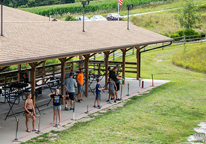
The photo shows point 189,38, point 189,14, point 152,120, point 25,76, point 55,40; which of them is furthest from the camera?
point 189,14

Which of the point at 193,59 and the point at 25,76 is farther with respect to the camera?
the point at 193,59

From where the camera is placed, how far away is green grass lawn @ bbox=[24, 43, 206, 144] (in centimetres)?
1105

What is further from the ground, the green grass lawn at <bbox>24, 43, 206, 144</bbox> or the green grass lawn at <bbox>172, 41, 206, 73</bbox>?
the green grass lawn at <bbox>172, 41, 206, 73</bbox>

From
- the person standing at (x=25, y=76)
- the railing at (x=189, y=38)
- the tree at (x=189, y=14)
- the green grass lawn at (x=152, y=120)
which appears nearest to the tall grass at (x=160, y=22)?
the tree at (x=189, y=14)

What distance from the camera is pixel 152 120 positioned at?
528 inches

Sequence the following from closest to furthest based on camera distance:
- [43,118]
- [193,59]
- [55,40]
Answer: [43,118] → [55,40] → [193,59]

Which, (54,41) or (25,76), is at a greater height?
(54,41)

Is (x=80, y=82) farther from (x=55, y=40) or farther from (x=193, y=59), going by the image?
(x=193, y=59)

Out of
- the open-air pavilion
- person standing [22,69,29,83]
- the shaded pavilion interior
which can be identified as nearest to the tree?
the open-air pavilion

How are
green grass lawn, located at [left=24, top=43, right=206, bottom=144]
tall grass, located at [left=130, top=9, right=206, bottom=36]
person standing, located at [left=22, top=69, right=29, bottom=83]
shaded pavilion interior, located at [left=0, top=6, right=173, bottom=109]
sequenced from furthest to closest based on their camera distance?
tall grass, located at [left=130, top=9, right=206, bottom=36]
person standing, located at [left=22, top=69, right=29, bottom=83]
shaded pavilion interior, located at [left=0, top=6, right=173, bottom=109]
green grass lawn, located at [left=24, top=43, right=206, bottom=144]

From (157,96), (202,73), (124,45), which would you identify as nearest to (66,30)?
(124,45)

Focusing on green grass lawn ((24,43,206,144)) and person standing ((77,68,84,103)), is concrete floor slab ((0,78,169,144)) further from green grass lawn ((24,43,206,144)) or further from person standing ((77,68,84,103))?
green grass lawn ((24,43,206,144))

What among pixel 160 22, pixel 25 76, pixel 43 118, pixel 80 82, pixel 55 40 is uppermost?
pixel 160 22

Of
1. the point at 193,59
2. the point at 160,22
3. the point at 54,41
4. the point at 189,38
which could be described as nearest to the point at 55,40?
the point at 54,41
